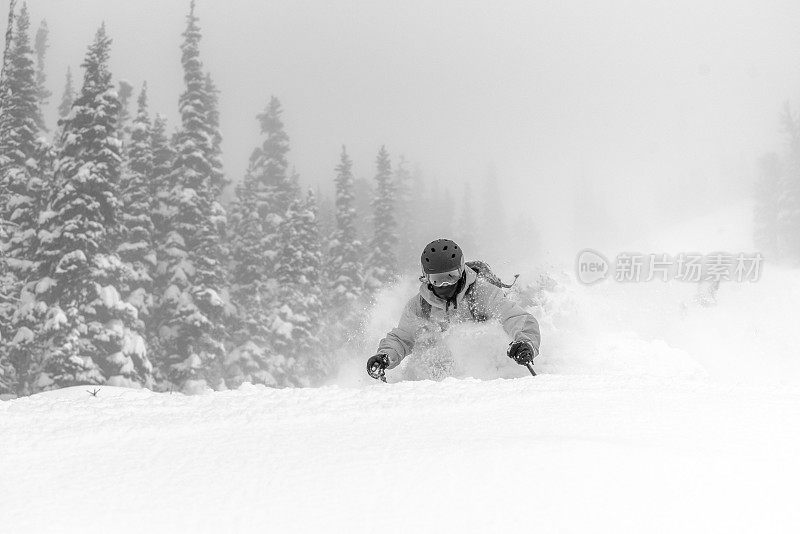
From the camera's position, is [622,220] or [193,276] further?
[622,220]

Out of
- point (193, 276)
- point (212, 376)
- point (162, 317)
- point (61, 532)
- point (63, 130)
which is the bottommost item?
point (212, 376)

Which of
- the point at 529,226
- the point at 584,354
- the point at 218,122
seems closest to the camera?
the point at 584,354

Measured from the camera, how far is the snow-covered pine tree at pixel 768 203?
4866cm

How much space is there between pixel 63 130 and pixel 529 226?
56.1 m

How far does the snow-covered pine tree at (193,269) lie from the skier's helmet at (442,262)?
15.6 m

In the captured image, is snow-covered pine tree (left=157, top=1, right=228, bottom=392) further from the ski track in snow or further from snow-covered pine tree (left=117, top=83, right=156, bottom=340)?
the ski track in snow

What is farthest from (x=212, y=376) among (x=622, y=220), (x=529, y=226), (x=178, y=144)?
(x=622, y=220)

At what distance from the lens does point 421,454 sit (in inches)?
104

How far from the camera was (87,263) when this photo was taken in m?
16.7

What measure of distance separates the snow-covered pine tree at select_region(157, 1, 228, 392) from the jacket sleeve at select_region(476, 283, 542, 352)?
15.4 m

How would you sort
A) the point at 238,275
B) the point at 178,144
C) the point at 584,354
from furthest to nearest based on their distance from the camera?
1. the point at 238,275
2. the point at 178,144
3. the point at 584,354

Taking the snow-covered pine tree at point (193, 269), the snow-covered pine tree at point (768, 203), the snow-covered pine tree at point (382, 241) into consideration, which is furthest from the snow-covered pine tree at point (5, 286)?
the snow-covered pine tree at point (768, 203)

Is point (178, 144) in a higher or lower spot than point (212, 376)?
higher

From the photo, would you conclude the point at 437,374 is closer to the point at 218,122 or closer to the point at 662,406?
the point at 662,406
